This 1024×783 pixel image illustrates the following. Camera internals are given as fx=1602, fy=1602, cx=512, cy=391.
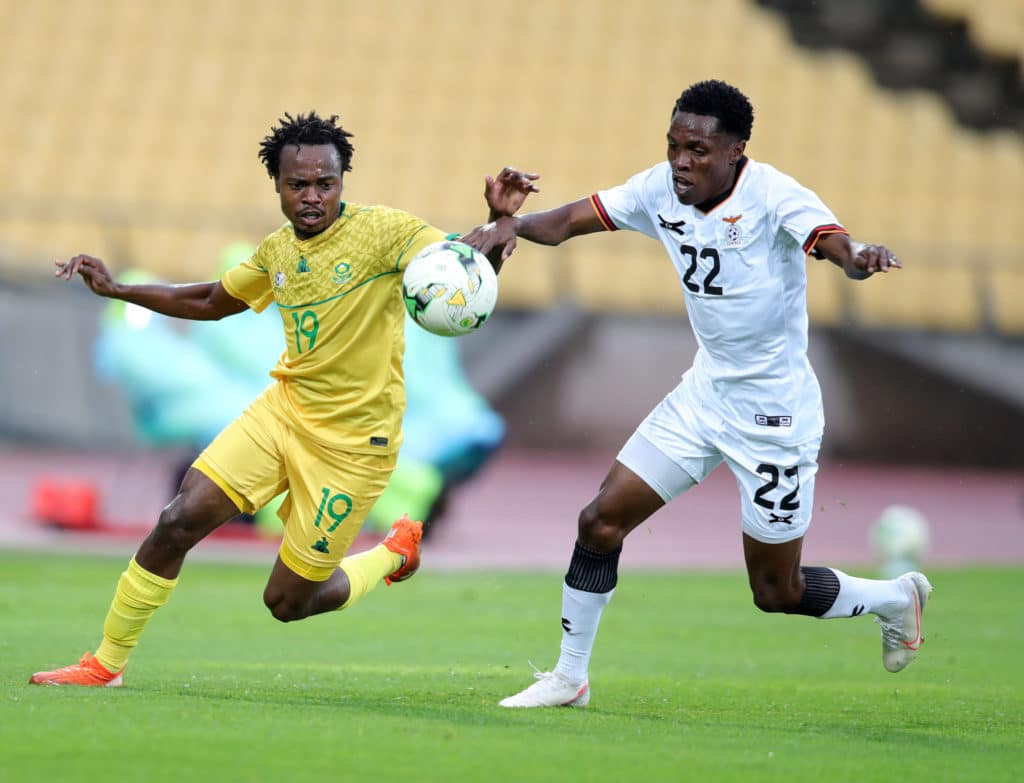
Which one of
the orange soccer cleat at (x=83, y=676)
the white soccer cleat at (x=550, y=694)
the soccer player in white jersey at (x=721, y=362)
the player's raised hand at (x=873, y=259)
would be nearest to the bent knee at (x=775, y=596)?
the soccer player in white jersey at (x=721, y=362)

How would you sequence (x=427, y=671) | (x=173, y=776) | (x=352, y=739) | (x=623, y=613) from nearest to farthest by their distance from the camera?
(x=173, y=776) < (x=352, y=739) < (x=427, y=671) < (x=623, y=613)

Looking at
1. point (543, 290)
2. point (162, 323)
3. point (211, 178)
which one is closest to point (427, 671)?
point (162, 323)

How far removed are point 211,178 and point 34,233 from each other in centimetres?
302

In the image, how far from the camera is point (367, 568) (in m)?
7.66

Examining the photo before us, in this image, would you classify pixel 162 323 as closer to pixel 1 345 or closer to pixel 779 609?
pixel 1 345

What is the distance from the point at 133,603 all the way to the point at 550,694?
71.1 inches

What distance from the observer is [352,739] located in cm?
567

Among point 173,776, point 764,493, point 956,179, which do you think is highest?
point 956,179

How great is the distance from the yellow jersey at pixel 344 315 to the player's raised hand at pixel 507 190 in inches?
11.6

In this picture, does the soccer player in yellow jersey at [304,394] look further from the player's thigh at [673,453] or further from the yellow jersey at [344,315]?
the player's thigh at [673,453]

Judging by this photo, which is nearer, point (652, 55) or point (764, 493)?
point (764, 493)

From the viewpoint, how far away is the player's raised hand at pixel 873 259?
588cm

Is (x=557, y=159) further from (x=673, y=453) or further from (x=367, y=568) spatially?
(x=673, y=453)

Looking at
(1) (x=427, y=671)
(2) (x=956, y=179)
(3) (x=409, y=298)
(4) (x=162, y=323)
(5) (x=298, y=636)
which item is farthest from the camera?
(2) (x=956, y=179)
